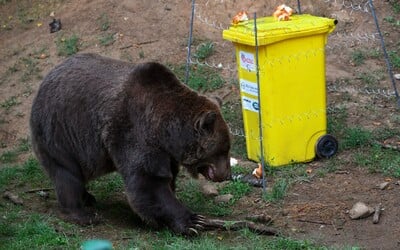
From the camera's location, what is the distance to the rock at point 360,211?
666 centimetres

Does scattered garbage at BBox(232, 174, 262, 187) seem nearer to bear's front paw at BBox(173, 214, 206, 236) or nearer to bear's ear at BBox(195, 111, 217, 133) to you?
bear's front paw at BBox(173, 214, 206, 236)

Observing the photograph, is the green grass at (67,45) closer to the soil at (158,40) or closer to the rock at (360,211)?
the soil at (158,40)

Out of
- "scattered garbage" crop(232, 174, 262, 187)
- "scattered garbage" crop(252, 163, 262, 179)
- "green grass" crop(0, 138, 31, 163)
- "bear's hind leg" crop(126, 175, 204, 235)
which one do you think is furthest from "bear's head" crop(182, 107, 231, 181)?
"green grass" crop(0, 138, 31, 163)

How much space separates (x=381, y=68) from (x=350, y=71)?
386mm

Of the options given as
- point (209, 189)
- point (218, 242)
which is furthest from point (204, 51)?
point (218, 242)

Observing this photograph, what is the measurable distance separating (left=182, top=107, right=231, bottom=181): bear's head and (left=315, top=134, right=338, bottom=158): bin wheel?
1661 millimetres

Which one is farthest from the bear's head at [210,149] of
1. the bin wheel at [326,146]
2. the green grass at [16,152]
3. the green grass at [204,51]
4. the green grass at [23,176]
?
the green grass at [204,51]

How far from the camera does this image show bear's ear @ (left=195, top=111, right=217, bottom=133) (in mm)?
6457

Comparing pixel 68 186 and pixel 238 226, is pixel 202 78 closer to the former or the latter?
pixel 68 186

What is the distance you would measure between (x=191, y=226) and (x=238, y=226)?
0.39 m

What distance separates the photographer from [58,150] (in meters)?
7.21

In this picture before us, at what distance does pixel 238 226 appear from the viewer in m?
6.54

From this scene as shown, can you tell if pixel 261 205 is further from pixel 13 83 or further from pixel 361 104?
pixel 13 83

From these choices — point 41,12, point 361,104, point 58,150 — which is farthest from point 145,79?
point 41,12
